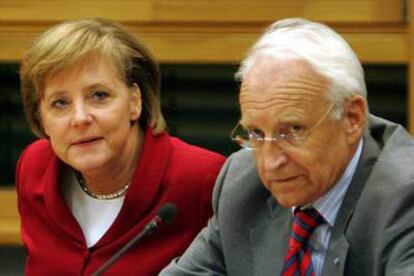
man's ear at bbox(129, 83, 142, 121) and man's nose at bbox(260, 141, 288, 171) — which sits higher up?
man's nose at bbox(260, 141, 288, 171)

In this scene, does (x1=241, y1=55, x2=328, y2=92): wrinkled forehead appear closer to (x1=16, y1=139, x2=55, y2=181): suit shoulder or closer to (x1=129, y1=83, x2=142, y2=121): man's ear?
(x1=129, y1=83, x2=142, y2=121): man's ear

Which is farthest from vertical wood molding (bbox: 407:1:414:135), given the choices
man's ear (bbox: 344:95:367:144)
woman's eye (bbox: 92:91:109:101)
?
man's ear (bbox: 344:95:367:144)

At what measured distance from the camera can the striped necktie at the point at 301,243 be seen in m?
1.65

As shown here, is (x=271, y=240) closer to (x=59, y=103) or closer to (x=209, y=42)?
(x=59, y=103)

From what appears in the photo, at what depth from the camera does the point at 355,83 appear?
154 cm

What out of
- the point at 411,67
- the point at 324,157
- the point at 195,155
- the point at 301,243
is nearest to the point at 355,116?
the point at 324,157

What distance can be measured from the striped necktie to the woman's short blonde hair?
58 cm

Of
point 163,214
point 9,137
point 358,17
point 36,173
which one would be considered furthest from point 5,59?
point 163,214

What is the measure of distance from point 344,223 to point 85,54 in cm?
69

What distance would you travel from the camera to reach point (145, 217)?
2070 millimetres

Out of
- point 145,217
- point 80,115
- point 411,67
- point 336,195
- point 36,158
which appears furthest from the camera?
point 411,67

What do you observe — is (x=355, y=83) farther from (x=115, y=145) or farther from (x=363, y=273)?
(x=115, y=145)

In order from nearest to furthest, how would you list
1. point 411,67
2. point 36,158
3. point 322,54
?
1. point 322,54
2. point 36,158
3. point 411,67

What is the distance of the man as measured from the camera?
153 centimetres
